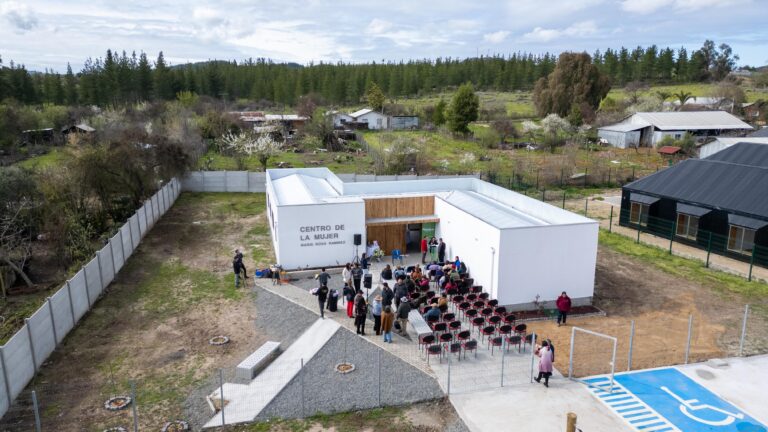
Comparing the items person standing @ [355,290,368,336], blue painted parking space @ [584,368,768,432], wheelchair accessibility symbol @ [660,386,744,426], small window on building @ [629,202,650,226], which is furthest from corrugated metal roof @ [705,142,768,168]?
person standing @ [355,290,368,336]

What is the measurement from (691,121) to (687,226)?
40063mm

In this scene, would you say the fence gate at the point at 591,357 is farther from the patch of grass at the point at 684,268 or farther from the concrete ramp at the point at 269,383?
the patch of grass at the point at 684,268

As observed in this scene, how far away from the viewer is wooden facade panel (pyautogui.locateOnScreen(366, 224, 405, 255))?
23.2 metres

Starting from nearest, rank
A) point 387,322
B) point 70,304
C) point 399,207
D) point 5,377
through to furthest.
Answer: point 5,377 < point 387,322 < point 70,304 < point 399,207

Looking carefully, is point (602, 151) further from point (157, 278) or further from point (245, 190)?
point (157, 278)

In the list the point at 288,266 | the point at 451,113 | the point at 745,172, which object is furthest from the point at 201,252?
the point at 451,113

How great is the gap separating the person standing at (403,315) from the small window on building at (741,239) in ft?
56.0

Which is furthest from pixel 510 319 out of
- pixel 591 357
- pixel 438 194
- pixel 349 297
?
pixel 438 194

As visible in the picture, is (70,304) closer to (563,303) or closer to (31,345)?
(31,345)

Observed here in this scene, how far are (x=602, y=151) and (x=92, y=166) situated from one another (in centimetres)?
4847

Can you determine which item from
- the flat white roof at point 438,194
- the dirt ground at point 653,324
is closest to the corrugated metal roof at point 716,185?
the dirt ground at point 653,324

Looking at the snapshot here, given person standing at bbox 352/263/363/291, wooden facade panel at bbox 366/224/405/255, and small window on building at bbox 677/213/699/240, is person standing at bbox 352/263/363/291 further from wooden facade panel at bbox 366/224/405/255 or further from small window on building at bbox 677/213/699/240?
small window on building at bbox 677/213/699/240

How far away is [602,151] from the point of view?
56.1 metres

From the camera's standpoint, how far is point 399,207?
23.5 m
